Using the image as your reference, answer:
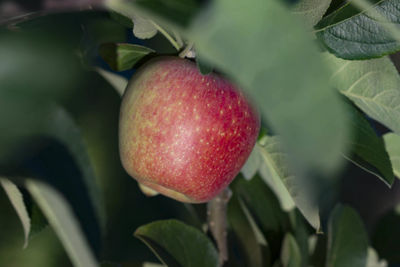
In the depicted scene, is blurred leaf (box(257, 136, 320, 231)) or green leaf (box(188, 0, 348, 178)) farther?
blurred leaf (box(257, 136, 320, 231))

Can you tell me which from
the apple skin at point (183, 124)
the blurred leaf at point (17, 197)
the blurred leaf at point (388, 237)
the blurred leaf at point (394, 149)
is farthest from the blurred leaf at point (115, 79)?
the blurred leaf at point (388, 237)

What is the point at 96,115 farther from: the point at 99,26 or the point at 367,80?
the point at 367,80

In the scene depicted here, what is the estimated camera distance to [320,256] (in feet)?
3.15

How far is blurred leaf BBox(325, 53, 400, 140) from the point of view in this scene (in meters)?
0.59

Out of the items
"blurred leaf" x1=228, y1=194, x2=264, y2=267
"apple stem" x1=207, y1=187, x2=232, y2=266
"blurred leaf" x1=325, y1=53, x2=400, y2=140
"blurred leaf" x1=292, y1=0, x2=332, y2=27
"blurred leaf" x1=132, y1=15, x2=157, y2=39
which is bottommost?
"blurred leaf" x1=228, y1=194, x2=264, y2=267

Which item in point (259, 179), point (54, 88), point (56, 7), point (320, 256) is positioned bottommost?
point (320, 256)

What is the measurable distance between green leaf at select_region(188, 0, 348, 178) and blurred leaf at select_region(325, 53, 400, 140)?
1.32 feet

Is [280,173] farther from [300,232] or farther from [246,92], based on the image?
[300,232]

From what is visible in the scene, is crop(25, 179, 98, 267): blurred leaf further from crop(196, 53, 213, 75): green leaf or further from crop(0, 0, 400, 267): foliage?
crop(196, 53, 213, 75): green leaf

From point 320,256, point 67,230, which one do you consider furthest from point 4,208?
point 320,256

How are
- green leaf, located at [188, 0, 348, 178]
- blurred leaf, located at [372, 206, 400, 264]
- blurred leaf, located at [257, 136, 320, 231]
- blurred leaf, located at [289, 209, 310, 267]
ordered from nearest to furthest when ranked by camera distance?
green leaf, located at [188, 0, 348, 178], blurred leaf, located at [257, 136, 320, 231], blurred leaf, located at [289, 209, 310, 267], blurred leaf, located at [372, 206, 400, 264]

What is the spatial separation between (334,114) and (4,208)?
50 cm

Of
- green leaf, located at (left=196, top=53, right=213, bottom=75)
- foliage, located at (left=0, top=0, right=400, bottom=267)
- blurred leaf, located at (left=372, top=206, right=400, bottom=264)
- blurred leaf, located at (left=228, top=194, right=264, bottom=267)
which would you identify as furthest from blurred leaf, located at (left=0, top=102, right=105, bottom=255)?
blurred leaf, located at (left=372, top=206, right=400, bottom=264)

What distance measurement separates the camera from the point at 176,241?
64 centimetres
